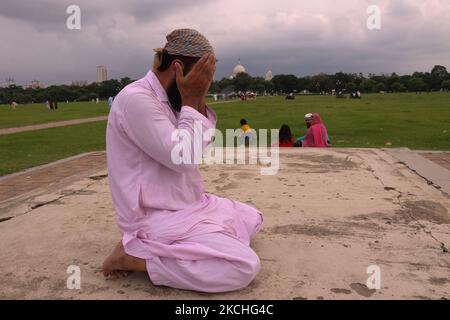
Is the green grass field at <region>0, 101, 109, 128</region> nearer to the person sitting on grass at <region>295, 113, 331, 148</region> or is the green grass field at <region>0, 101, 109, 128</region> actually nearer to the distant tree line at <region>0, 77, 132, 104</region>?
the person sitting on grass at <region>295, 113, 331, 148</region>

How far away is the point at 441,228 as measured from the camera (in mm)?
3441

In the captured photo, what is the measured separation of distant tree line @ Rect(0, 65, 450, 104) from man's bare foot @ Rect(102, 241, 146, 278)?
59.8 metres

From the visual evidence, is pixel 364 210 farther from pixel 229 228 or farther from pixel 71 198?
pixel 71 198

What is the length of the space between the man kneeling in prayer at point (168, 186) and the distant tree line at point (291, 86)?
59809mm

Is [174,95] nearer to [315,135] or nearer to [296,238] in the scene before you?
[296,238]

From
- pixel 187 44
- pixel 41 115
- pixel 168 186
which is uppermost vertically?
pixel 187 44

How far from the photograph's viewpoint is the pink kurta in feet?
7.68

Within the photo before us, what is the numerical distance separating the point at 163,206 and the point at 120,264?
1.26ft

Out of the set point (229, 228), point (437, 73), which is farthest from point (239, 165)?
point (437, 73)

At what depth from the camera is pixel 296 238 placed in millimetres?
3219

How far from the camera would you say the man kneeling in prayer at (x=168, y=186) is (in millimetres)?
2342

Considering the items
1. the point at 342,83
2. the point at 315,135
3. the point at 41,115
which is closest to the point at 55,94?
the point at 41,115

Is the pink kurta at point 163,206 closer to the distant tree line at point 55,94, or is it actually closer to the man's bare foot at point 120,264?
the man's bare foot at point 120,264

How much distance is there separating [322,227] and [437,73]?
96.8 m
